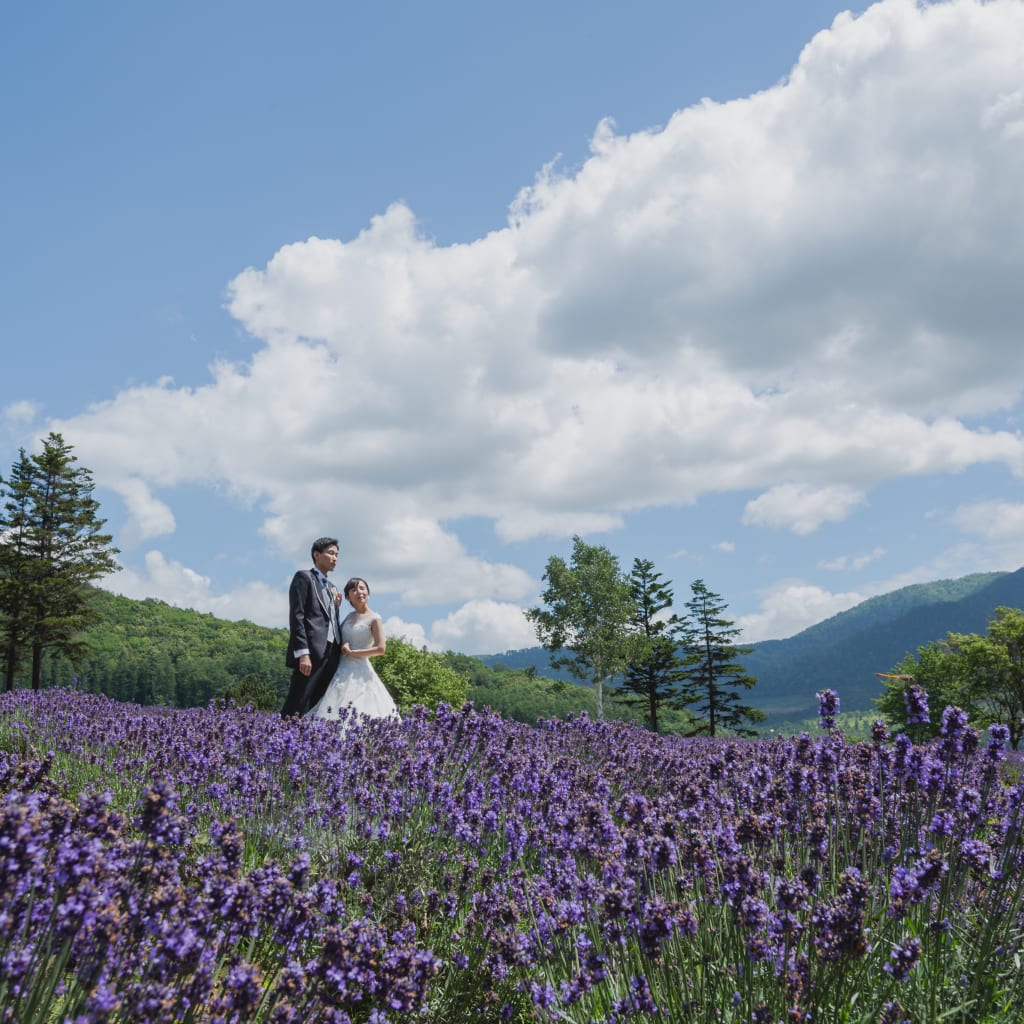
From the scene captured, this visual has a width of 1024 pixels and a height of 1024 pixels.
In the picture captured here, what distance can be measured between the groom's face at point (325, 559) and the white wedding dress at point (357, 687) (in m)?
1.06

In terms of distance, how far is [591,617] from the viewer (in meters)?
39.9

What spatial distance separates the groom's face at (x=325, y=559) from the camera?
9.38 meters

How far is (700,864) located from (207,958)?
220cm

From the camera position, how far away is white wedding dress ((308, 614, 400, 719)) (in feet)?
30.8

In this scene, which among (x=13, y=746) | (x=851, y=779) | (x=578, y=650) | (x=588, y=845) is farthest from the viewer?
(x=578, y=650)

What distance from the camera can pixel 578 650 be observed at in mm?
40156

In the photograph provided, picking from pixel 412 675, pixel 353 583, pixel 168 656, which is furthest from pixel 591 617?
pixel 168 656

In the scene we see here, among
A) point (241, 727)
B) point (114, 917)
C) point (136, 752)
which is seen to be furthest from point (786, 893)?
point (136, 752)

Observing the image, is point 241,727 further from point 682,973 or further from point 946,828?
point 946,828

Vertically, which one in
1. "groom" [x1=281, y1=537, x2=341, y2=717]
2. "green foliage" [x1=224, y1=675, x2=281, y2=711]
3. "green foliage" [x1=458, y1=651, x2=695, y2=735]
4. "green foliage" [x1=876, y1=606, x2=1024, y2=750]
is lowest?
"green foliage" [x1=458, y1=651, x2=695, y2=735]

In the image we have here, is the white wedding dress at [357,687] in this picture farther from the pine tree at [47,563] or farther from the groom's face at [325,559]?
the pine tree at [47,563]

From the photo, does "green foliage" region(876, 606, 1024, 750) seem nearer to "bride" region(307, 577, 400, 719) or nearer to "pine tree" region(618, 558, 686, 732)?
"pine tree" region(618, 558, 686, 732)

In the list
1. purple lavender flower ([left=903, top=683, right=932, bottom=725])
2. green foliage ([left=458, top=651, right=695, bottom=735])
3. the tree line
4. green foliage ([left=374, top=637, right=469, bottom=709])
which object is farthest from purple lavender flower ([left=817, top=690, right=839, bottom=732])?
green foliage ([left=458, top=651, right=695, bottom=735])

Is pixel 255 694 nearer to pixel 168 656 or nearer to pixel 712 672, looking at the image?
pixel 712 672
